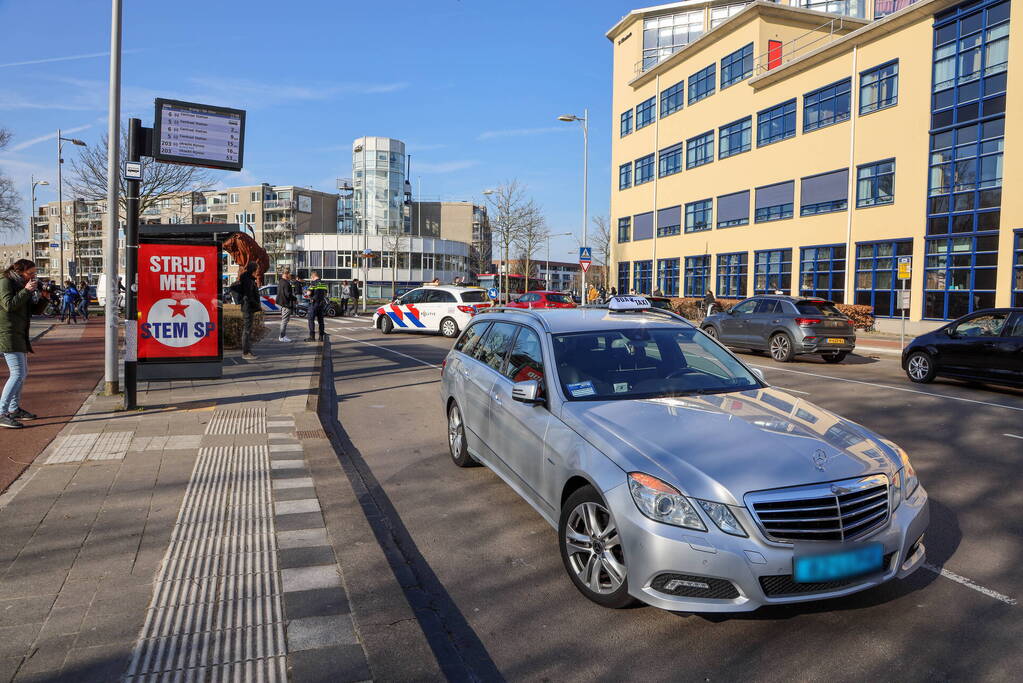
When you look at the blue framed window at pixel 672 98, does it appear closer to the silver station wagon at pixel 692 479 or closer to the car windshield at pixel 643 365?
the car windshield at pixel 643 365

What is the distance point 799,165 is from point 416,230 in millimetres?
78046

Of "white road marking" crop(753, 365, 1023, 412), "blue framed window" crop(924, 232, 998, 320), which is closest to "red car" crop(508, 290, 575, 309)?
"white road marking" crop(753, 365, 1023, 412)

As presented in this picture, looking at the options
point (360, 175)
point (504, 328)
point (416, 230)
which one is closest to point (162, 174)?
point (504, 328)

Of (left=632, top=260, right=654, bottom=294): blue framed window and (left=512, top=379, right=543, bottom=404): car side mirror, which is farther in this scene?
(left=632, top=260, right=654, bottom=294): blue framed window

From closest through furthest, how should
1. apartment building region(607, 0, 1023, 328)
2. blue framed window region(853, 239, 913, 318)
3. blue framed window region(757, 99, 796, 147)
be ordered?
apartment building region(607, 0, 1023, 328), blue framed window region(853, 239, 913, 318), blue framed window region(757, 99, 796, 147)

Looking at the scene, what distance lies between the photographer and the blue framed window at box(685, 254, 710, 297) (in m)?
39.0

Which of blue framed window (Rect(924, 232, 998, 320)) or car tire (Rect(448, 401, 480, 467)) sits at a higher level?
blue framed window (Rect(924, 232, 998, 320))

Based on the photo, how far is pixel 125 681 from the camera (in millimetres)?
2883

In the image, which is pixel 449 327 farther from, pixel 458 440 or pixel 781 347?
pixel 458 440

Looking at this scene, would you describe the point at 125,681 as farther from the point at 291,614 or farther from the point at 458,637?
the point at 458,637

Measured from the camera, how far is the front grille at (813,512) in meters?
3.18

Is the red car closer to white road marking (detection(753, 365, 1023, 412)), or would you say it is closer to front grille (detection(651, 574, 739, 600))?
white road marking (detection(753, 365, 1023, 412))

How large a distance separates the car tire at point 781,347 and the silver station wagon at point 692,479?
A: 12211mm

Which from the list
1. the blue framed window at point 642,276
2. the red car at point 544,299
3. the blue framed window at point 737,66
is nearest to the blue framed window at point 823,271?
the blue framed window at point 737,66
